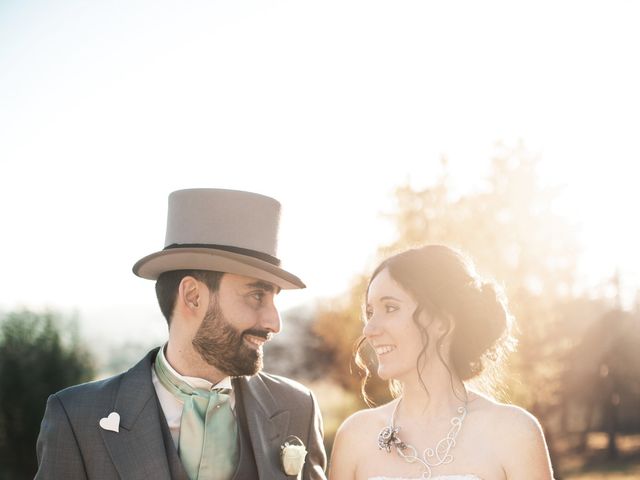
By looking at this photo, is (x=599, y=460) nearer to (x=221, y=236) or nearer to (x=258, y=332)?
(x=258, y=332)

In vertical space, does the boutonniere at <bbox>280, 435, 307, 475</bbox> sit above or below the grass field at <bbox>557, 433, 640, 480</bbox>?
above

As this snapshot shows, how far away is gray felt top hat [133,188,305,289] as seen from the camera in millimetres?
3705

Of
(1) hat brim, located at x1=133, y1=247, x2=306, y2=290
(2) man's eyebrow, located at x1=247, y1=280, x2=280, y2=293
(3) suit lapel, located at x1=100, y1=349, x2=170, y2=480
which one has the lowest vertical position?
(3) suit lapel, located at x1=100, y1=349, x2=170, y2=480

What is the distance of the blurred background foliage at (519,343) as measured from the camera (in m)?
10.7

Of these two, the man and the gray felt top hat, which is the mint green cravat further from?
the gray felt top hat

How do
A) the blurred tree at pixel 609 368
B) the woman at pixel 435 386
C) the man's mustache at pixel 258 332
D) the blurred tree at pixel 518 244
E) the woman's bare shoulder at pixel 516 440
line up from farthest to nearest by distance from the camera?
1. the blurred tree at pixel 609 368
2. the blurred tree at pixel 518 244
3. the man's mustache at pixel 258 332
4. the woman at pixel 435 386
5. the woman's bare shoulder at pixel 516 440

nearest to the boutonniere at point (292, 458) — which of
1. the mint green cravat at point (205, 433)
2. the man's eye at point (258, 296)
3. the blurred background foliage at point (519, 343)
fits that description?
the mint green cravat at point (205, 433)

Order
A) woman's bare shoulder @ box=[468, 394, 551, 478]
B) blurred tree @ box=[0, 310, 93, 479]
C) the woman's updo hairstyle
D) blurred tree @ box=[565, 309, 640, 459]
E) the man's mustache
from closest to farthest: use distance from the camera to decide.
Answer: woman's bare shoulder @ box=[468, 394, 551, 478] < the man's mustache < the woman's updo hairstyle < blurred tree @ box=[0, 310, 93, 479] < blurred tree @ box=[565, 309, 640, 459]

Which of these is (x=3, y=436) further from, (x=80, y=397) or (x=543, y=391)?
(x=543, y=391)

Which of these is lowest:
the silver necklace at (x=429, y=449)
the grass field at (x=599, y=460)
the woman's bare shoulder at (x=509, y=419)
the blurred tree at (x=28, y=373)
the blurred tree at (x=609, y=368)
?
the grass field at (x=599, y=460)

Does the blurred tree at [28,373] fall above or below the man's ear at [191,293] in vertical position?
below

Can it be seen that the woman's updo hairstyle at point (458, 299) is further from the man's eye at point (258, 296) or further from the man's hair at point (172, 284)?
the man's hair at point (172, 284)

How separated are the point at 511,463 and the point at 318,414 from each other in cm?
115

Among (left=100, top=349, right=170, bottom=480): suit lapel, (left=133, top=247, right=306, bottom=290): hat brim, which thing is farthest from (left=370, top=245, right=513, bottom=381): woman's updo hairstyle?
(left=100, top=349, right=170, bottom=480): suit lapel
